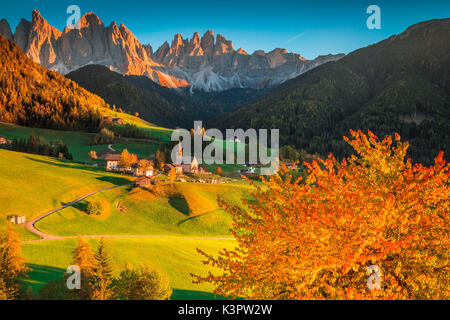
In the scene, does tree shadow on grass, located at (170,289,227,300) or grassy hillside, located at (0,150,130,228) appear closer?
tree shadow on grass, located at (170,289,227,300)

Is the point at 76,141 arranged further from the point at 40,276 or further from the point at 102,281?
the point at 102,281

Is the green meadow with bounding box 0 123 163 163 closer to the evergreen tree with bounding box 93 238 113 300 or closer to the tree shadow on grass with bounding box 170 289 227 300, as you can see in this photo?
the tree shadow on grass with bounding box 170 289 227 300

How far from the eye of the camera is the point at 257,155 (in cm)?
18738

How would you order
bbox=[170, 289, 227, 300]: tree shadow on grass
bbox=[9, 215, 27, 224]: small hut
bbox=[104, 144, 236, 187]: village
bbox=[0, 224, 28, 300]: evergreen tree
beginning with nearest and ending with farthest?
1. bbox=[0, 224, 28, 300]: evergreen tree
2. bbox=[170, 289, 227, 300]: tree shadow on grass
3. bbox=[9, 215, 27, 224]: small hut
4. bbox=[104, 144, 236, 187]: village

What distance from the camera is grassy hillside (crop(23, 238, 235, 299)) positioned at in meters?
36.8

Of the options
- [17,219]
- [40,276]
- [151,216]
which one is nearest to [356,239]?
[40,276]

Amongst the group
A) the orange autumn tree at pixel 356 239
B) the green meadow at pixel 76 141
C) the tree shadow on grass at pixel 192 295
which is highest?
the green meadow at pixel 76 141

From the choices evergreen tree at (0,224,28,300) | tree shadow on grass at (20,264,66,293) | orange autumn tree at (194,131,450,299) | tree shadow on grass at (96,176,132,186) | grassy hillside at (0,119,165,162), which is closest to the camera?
orange autumn tree at (194,131,450,299)

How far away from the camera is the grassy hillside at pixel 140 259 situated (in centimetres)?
3675

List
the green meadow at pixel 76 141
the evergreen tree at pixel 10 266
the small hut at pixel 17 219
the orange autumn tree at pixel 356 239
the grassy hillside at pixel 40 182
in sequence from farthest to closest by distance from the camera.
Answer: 1. the green meadow at pixel 76 141
2. the grassy hillside at pixel 40 182
3. the small hut at pixel 17 219
4. the evergreen tree at pixel 10 266
5. the orange autumn tree at pixel 356 239

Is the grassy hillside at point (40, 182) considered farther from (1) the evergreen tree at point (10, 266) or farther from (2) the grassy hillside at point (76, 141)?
(2) the grassy hillside at point (76, 141)

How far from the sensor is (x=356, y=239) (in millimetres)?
14227

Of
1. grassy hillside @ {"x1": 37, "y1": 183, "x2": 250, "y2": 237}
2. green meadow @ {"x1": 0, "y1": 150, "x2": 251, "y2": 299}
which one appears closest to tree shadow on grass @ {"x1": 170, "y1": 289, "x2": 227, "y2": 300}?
green meadow @ {"x1": 0, "y1": 150, "x2": 251, "y2": 299}

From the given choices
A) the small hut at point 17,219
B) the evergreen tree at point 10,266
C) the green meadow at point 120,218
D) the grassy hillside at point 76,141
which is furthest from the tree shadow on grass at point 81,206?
the grassy hillside at point 76,141
